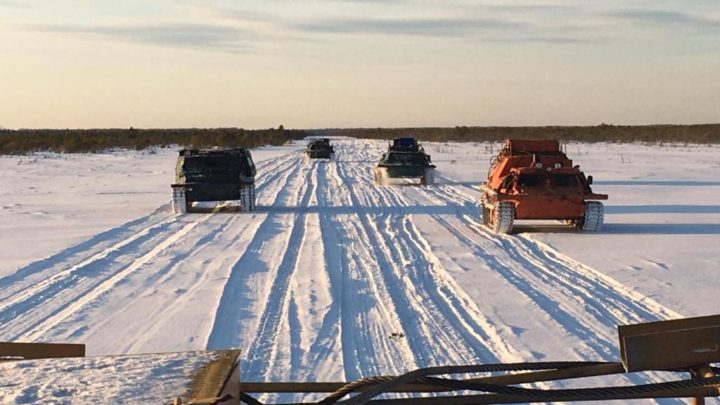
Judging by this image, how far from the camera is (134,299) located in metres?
10.1

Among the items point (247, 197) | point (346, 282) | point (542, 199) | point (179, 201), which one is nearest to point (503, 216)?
point (542, 199)

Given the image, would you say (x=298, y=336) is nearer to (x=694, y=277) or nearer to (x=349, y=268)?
(x=349, y=268)

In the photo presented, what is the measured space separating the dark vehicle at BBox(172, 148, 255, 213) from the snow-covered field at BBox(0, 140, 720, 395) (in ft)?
1.80

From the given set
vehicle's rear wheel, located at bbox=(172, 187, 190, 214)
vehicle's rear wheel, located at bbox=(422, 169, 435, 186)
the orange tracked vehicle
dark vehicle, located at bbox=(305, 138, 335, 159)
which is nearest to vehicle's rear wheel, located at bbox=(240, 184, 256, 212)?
vehicle's rear wheel, located at bbox=(172, 187, 190, 214)

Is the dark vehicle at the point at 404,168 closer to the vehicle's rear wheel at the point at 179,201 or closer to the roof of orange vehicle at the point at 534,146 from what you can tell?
the roof of orange vehicle at the point at 534,146

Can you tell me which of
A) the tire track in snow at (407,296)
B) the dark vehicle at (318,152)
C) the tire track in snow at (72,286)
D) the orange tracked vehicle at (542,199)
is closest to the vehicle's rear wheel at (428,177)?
the tire track in snow at (407,296)

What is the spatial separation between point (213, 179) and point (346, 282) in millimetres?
11304

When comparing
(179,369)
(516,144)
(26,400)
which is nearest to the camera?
(26,400)

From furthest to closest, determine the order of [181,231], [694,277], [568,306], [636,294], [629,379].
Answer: [181,231] < [694,277] < [636,294] < [568,306] < [629,379]

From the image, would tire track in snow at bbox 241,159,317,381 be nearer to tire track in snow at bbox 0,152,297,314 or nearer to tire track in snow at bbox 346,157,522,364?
tire track in snow at bbox 346,157,522,364

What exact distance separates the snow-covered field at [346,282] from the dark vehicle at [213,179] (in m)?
0.55

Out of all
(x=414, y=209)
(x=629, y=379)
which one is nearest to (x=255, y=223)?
(x=414, y=209)

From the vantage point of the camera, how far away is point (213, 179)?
21750 millimetres

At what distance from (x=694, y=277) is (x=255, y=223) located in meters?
9.18
